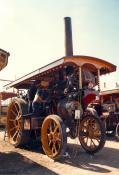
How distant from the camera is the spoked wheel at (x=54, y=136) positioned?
6551 millimetres

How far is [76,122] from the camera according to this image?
786 cm

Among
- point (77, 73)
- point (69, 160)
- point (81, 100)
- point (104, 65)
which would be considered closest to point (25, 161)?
point (69, 160)

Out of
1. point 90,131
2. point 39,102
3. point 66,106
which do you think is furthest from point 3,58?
point 90,131

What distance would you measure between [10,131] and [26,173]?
4364 millimetres

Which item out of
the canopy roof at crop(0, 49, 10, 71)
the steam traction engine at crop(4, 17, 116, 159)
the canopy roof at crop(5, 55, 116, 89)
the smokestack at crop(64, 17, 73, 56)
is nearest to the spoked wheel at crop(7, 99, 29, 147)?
the steam traction engine at crop(4, 17, 116, 159)

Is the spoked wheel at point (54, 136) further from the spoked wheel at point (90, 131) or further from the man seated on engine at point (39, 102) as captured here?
the man seated on engine at point (39, 102)

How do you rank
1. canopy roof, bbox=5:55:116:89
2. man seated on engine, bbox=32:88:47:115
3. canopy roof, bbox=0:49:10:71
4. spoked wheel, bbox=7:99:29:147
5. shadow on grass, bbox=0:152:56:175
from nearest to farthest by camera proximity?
shadow on grass, bbox=0:152:56:175
canopy roof, bbox=5:55:116:89
canopy roof, bbox=0:49:10:71
man seated on engine, bbox=32:88:47:115
spoked wheel, bbox=7:99:29:147

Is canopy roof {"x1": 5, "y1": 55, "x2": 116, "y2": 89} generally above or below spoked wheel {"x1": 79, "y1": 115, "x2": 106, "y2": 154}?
above

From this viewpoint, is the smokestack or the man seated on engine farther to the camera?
the smokestack

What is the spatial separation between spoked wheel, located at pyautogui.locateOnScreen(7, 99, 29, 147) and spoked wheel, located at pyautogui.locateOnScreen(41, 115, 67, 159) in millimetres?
1364

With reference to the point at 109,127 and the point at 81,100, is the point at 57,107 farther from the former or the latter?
the point at 109,127

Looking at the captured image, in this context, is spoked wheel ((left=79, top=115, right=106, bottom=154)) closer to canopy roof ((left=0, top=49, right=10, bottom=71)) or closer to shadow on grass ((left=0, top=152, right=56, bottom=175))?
shadow on grass ((left=0, top=152, right=56, bottom=175))

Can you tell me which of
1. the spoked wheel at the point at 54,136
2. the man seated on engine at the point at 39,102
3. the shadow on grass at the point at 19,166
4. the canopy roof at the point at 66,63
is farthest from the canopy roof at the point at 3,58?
the shadow on grass at the point at 19,166

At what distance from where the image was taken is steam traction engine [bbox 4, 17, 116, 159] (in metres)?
7.22
